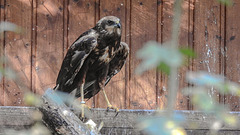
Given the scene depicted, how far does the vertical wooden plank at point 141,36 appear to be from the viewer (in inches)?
124

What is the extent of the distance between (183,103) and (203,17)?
2.40 feet

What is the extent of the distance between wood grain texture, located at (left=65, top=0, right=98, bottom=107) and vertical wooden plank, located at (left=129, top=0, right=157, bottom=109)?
33cm

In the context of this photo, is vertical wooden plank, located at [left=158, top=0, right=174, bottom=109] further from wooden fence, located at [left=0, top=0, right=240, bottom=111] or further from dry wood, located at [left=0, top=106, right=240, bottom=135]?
dry wood, located at [left=0, top=106, right=240, bottom=135]

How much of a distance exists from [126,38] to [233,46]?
0.90 m

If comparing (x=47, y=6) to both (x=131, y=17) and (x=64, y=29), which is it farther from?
(x=131, y=17)

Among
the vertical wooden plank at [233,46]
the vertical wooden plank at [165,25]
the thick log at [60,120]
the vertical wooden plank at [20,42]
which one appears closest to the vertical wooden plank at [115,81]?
the vertical wooden plank at [165,25]

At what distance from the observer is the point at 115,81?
3.15m

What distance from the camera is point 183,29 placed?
10.5 feet

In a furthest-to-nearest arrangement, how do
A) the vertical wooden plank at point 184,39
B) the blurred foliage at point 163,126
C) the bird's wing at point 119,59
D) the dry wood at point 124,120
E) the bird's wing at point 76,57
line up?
1. the vertical wooden plank at point 184,39
2. the bird's wing at point 119,59
3. the bird's wing at point 76,57
4. the dry wood at point 124,120
5. the blurred foliage at point 163,126

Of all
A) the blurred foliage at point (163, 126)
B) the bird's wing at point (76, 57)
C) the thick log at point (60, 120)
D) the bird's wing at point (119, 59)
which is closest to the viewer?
the blurred foliage at point (163, 126)

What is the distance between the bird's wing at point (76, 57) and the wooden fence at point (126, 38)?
0.57 m

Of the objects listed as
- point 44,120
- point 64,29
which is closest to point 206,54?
point 64,29

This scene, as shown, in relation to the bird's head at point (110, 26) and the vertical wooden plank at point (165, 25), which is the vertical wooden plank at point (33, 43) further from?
the vertical wooden plank at point (165, 25)

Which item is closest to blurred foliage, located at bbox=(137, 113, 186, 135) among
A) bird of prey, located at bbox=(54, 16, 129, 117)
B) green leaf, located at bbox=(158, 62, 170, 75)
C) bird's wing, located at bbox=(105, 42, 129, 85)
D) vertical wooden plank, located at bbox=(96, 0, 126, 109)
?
green leaf, located at bbox=(158, 62, 170, 75)
